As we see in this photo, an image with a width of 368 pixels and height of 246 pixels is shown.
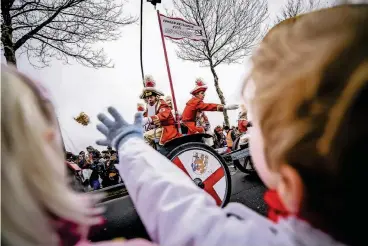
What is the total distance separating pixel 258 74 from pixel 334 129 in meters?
0.18

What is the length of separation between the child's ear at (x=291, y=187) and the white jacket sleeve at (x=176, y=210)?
6 cm

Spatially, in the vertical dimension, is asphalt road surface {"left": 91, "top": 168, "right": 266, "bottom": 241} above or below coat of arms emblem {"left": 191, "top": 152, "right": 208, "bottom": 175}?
below

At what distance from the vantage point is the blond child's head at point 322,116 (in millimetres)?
493

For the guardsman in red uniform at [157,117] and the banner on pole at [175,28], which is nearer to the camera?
the guardsman in red uniform at [157,117]

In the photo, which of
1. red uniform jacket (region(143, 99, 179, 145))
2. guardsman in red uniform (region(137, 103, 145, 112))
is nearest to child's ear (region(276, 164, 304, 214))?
red uniform jacket (region(143, 99, 179, 145))

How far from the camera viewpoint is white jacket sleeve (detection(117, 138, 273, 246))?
57 cm

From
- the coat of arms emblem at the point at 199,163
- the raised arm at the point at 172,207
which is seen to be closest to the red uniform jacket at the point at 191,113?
the coat of arms emblem at the point at 199,163

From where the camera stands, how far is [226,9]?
13914 mm

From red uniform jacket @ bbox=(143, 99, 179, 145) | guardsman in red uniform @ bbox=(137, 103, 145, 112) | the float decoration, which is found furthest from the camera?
guardsman in red uniform @ bbox=(137, 103, 145, 112)

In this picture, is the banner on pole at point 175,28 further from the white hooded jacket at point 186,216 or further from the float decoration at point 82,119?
the white hooded jacket at point 186,216

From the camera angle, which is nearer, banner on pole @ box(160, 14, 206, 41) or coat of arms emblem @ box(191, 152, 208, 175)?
coat of arms emblem @ box(191, 152, 208, 175)

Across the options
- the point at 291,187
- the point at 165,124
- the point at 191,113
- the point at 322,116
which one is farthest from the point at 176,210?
the point at 191,113

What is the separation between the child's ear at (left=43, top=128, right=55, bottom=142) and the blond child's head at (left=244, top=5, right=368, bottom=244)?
15.1 inches

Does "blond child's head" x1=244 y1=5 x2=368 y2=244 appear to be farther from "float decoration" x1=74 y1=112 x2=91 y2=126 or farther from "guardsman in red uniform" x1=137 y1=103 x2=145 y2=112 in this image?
"guardsman in red uniform" x1=137 y1=103 x2=145 y2=112
